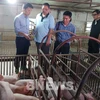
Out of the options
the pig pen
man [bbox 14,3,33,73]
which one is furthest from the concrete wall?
the pig pen

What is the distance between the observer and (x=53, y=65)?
5.66 feet

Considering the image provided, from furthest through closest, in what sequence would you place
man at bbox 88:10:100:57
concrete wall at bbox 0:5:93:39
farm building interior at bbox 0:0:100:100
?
concrete wall at bbox 0:5:93:39 → man at bbox 88:10:100:57 → farm building interior at bbox 0:0:100:100

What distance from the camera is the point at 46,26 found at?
2664 millimetres

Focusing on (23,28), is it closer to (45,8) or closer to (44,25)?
(44,25)

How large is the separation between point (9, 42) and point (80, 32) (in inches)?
124

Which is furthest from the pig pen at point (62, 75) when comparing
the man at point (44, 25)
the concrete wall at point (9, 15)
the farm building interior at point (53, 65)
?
the concrete wall at point (9, 15)

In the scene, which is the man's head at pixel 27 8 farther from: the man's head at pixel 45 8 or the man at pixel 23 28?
the man's head at pixel 45 8

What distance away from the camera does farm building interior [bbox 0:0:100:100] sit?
4.37ft

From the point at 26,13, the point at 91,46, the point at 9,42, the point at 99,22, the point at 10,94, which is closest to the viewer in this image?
the point at 10,94

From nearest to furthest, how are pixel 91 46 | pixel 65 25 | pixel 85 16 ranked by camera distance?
pixel 65 25 → pixel 91 46 → pixel 85 16

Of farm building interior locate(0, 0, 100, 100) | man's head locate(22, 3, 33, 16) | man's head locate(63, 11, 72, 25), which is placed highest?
man's head locate(22, 3, 33, 16)

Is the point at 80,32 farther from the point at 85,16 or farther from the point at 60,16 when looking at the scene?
the point at 60,16

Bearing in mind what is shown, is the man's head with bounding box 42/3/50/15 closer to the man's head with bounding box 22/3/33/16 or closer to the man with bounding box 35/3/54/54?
the man with bounding box 35/3/54/54

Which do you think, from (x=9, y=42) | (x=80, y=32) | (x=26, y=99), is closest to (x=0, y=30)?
(x=9, y=42)
